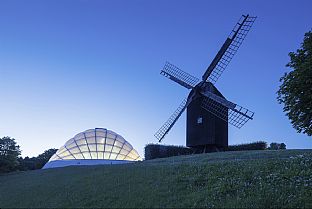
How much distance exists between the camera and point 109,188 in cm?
1897

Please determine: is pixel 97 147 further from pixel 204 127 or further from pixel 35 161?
pixel 35 161

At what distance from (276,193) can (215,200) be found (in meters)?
2.06

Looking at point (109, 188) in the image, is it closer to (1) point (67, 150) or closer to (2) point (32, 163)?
(1) point (67, 150)

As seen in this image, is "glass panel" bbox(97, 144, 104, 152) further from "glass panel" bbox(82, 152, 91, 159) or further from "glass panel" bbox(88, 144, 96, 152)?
"glass panel" bbox(82, 152, 91, 159)

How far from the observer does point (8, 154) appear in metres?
50.0

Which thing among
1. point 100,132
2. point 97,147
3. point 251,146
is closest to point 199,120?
point 251,146

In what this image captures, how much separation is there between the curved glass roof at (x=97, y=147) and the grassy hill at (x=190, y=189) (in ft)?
81.1

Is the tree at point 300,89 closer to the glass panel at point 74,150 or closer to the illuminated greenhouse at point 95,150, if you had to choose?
the illuminated greenhouse at point 95,150

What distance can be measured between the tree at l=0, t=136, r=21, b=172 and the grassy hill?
26827mm

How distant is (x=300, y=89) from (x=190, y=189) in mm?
8556

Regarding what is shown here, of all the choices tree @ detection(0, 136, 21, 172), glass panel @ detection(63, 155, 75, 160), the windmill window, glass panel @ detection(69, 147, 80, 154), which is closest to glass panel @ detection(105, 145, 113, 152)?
glass panel @ detection(69, 147, 80, 154)

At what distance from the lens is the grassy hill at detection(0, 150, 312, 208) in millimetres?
14148

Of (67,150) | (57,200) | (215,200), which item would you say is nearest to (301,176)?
(215,200)

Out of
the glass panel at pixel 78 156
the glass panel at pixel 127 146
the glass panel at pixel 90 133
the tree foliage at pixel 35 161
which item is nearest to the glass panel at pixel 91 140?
the glass panel at pixel 90 133
